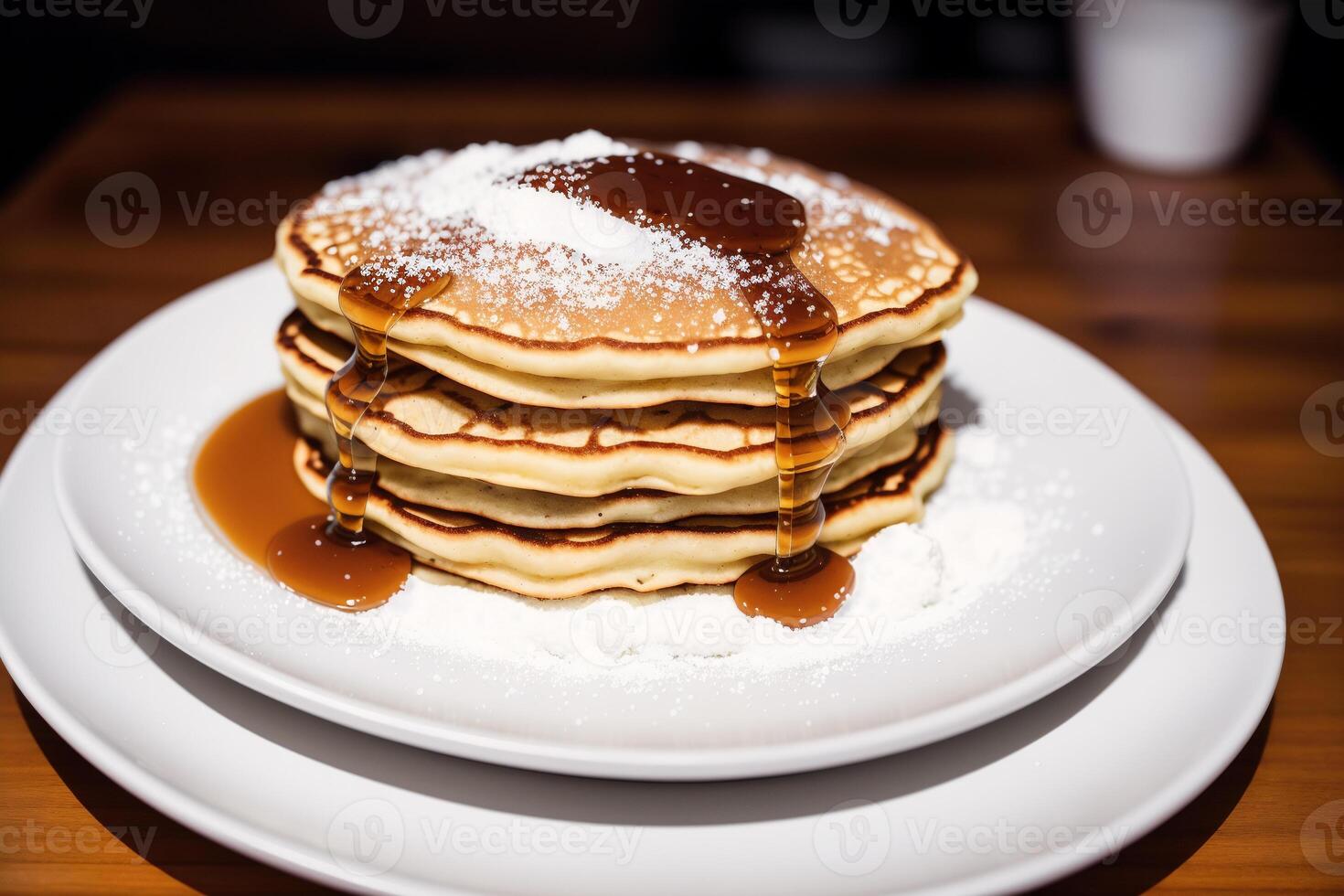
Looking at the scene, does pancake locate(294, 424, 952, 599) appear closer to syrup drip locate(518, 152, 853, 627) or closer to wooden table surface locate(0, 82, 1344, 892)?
syrup drip locate(518, 152, 853, 627)

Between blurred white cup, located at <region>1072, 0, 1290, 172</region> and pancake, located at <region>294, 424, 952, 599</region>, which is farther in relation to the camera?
blurred white cup, located at <region>1072, 0, 1290, 172</region>

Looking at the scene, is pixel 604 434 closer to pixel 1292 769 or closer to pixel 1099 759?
pixel 1099 759

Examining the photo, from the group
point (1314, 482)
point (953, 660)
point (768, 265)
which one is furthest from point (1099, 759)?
point (1314, 482)

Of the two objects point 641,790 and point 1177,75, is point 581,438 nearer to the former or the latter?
point 641,790

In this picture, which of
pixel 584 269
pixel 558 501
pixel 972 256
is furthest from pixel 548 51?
pixel 558 501

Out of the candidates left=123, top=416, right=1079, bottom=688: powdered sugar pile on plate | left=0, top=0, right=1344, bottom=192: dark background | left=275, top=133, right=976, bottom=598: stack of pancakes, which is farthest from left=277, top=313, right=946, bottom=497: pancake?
left=0, top=0, right=1344, bottom=192: dark background

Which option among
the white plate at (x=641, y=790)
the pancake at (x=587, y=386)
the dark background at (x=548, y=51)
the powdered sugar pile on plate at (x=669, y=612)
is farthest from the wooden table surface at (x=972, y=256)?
the pancake at (x=587, y=386)
